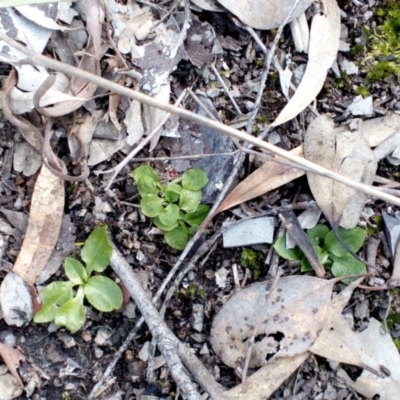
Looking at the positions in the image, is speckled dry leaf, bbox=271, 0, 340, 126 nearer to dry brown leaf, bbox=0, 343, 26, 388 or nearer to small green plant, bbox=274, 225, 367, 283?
small green plant, bbox=274, 225, 367, 283

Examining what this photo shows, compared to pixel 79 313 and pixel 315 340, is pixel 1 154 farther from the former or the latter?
pixel 315 340

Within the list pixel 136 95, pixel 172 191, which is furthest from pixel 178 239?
pixel 136 95

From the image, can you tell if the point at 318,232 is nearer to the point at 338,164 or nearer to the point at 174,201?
the point at 338,164

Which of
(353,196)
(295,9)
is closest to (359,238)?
(353,196)

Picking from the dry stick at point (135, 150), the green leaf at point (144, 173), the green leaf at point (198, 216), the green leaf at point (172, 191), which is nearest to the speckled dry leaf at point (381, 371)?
the green leaf at point (198, 216)

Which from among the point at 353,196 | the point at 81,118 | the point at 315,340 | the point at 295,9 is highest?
the point at 295,9

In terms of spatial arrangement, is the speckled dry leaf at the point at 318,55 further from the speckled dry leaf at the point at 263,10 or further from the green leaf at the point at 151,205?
the green leaf at the point at 151,205
